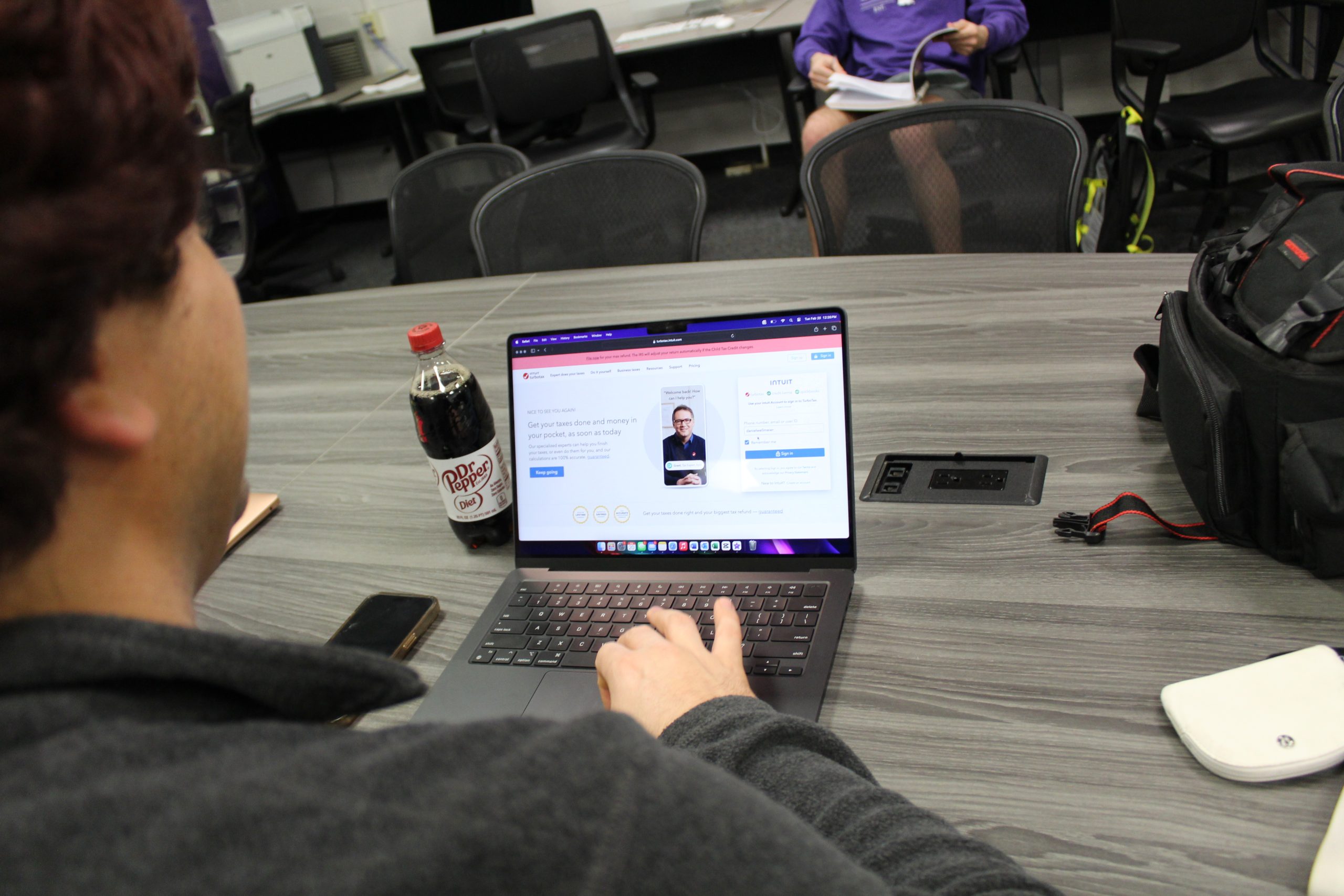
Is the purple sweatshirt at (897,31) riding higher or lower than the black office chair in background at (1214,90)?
higher

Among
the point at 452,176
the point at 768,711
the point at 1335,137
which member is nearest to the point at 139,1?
the point at 768,711

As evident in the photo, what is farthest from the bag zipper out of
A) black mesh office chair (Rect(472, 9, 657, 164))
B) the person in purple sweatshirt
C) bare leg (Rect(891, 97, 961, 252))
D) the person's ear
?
black mesh office chair (Rect(472, 9, 657, 164))

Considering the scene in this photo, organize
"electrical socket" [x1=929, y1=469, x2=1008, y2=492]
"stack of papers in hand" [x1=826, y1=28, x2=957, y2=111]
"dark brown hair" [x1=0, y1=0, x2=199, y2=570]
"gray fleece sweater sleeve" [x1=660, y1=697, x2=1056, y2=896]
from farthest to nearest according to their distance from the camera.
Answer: "stack of papers in hand" [x1=826, y1=28, x2=957, y2=111] < "electrical socket" [x1=929, y1=469, x2=1008, y2=492] < "gray fleece sweater sleeve" [x1=660, y1=697, x2=1056, y2=896] < "dark brown hair" [x1=0, y1=0, x2=199, y2=570]

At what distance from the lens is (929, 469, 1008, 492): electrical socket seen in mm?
1019

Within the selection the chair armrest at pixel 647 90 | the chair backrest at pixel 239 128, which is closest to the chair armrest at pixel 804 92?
the chair armrest at pixel 647 90

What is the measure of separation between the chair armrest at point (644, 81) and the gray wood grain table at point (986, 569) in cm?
246

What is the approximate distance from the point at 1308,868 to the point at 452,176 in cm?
216

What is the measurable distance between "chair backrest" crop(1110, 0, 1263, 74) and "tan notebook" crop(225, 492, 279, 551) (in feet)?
9.51

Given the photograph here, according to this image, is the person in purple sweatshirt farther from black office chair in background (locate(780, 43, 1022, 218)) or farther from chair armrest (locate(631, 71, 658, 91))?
chair armrest (locate(631, 71, 658, 91))

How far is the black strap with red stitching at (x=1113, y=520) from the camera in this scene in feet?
2.87

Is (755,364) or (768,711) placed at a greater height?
(755,364)

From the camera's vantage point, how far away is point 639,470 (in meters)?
0.94

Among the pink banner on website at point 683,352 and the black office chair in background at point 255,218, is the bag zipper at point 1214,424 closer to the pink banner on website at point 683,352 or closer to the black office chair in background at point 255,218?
the pink banner on website at point 683,352

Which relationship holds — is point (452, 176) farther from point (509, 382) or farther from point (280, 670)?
point (280, 670)
